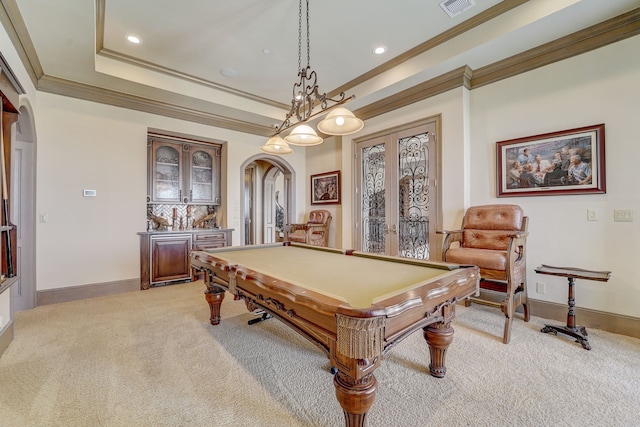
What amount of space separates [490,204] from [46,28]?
500 cm

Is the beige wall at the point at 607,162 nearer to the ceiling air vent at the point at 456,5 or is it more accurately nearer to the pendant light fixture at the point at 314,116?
the ceiling air vent at the point at 456,5

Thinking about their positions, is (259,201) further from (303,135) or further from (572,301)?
(572,301)

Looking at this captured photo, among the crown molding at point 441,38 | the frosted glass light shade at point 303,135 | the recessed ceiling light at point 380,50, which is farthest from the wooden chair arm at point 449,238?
the recessed ceiling light at point 380,50

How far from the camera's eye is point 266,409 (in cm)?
159

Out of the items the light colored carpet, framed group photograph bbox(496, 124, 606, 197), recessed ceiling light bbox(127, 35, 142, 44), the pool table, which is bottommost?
the light colored carpet

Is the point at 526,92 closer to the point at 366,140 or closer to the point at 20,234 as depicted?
the point at 366,140

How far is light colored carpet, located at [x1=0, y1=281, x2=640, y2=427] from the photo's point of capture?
154cm

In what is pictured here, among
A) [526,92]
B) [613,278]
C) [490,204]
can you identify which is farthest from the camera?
[490,204]

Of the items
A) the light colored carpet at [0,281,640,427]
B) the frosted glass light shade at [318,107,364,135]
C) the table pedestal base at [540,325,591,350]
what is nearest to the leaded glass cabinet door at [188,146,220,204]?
the light colored carpet at [0,281,640,427]

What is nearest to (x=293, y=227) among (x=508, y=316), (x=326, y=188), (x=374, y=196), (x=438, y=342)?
(x=326, y=188)

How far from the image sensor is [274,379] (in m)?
1.88

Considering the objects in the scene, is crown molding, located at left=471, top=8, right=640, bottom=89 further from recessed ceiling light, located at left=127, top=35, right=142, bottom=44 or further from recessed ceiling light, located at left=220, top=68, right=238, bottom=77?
recessed ceiling light, located at left=127, top=35, right=142, bottom=44

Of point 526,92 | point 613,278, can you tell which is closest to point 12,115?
point 526,92

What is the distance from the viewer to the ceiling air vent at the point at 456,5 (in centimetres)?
259
